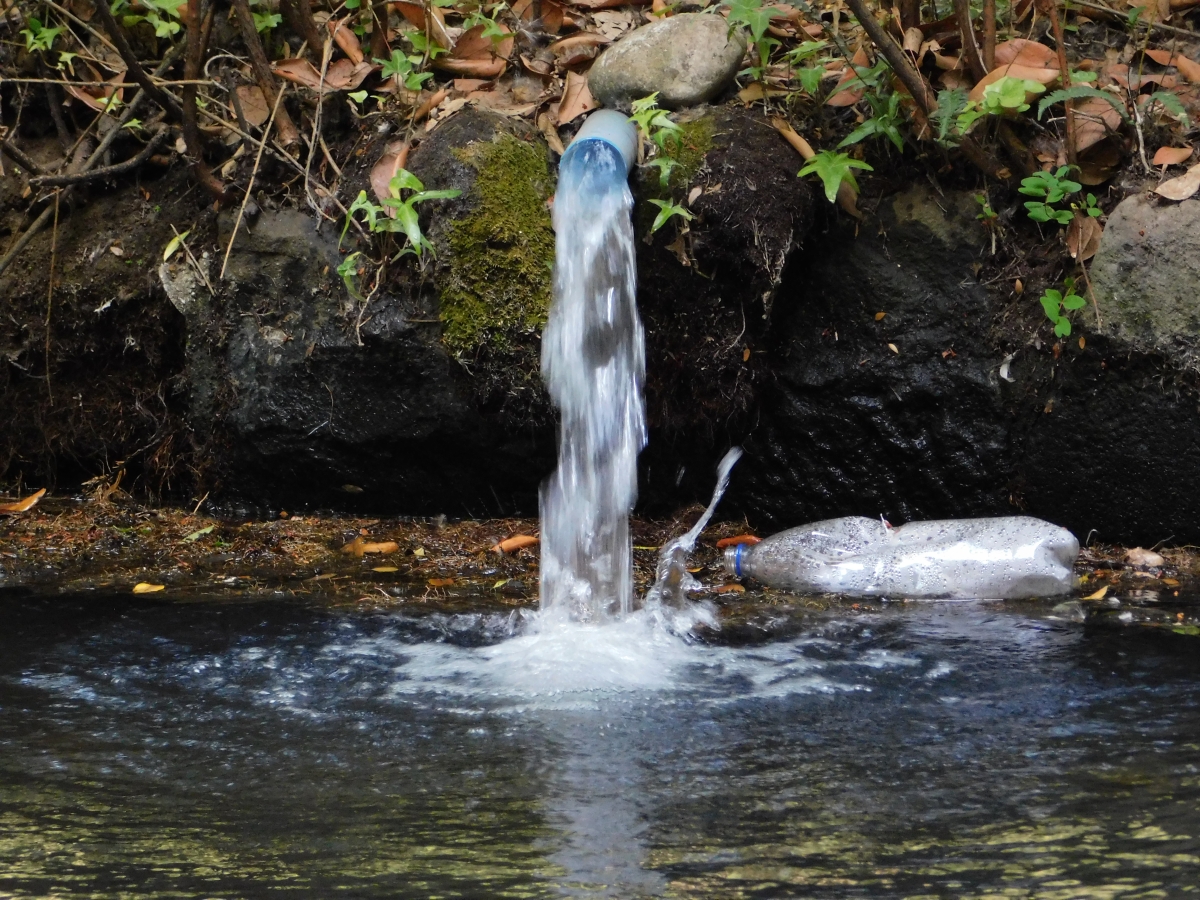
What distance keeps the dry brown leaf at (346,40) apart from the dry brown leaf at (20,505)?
2258mm

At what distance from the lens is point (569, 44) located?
505 cm

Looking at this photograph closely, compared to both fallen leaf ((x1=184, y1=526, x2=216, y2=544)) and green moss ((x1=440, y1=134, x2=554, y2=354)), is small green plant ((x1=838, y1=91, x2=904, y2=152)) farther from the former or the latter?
fallen leaf ((x1=184, y1=526, x2=216, y2=544))

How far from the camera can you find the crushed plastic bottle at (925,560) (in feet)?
13.4

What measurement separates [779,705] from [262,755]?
1239mm

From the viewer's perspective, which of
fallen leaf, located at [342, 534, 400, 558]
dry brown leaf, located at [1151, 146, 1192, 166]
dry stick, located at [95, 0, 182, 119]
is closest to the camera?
dry brown leaf, located at [1151, 146, 1192, 166]

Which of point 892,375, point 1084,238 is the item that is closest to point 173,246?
point 892,375

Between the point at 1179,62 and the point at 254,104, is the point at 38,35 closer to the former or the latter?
the point at 254,104

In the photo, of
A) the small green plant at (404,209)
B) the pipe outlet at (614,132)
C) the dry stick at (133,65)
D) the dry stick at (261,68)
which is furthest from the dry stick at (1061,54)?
the dry stick at (133,65)

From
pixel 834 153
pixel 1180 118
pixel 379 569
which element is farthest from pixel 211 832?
pixel 1180 118

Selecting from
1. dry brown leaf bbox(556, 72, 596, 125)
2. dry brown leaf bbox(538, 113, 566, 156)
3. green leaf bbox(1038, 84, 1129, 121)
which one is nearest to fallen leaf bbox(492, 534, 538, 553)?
dry brown leaf bbox(538, 113, 566, 156)

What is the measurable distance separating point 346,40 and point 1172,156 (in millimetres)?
3209

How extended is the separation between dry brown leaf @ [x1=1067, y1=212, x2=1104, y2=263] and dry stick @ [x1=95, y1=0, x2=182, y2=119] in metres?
3.43

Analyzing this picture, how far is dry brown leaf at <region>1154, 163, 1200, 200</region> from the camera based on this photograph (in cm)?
420

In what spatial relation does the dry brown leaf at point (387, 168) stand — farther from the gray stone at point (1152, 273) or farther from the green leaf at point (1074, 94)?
the gray stone at point (1152, 273)
